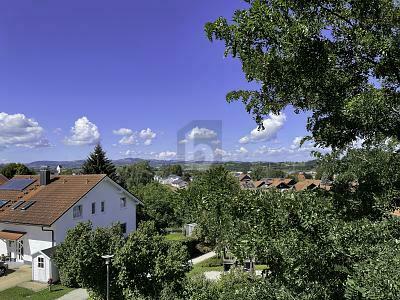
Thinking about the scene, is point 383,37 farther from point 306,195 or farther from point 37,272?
point 37,272

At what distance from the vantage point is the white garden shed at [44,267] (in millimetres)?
22016

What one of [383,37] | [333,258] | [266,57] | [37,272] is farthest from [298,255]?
[37,272]

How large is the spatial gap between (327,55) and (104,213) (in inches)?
1071

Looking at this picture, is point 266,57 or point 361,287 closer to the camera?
point 361,287

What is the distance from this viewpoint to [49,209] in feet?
86.7

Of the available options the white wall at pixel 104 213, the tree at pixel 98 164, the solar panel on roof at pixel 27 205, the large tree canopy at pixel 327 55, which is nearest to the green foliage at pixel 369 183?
the large tree canopy at pixel 327 55

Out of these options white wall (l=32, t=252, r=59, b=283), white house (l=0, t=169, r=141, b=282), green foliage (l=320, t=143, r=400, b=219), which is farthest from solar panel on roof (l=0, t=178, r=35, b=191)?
green foliage (l=320, t=143, r=400, b=219)

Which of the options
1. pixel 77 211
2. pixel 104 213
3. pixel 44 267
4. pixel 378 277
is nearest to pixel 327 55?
pixel 378 277

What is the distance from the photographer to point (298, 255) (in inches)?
160

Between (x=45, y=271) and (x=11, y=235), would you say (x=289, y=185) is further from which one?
(x=45, y=271)

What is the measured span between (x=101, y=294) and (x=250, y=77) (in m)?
12.1

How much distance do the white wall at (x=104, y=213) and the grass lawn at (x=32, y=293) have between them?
4.88 meters

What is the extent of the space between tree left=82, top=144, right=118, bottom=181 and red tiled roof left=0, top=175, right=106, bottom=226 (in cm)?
Answer: 1179

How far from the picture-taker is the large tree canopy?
456 centimetres
